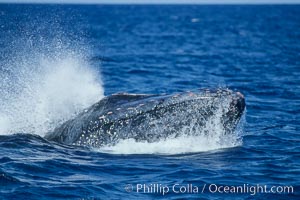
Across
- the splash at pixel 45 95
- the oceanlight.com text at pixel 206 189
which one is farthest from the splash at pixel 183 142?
the splash at pixel 45 95

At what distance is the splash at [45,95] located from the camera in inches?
509

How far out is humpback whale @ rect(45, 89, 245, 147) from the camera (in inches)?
390

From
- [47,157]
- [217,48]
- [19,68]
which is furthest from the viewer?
[217,48]

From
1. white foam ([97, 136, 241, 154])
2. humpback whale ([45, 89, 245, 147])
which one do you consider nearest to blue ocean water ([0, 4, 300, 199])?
white foam ([97, 136, 241, 154])

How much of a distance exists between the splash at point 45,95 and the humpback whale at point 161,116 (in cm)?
217

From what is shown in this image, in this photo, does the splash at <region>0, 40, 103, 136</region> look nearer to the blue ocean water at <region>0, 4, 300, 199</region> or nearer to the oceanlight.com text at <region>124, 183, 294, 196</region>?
the blue ocean water at <region>0, 4, 300, 199</region>

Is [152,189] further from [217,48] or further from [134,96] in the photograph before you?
[217,48]

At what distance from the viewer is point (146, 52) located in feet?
113

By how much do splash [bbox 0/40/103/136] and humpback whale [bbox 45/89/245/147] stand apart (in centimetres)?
217

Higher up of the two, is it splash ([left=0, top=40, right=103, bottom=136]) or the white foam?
splash ([left=0, top=40, right=103, bottom=136])

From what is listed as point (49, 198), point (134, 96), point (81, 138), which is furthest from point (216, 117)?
point (49, 198)

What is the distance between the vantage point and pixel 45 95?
15078 millimetres

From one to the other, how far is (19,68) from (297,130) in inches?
529

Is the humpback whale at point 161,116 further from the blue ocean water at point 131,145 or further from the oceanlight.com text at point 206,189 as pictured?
the oceanlight.com text at point 206,189
